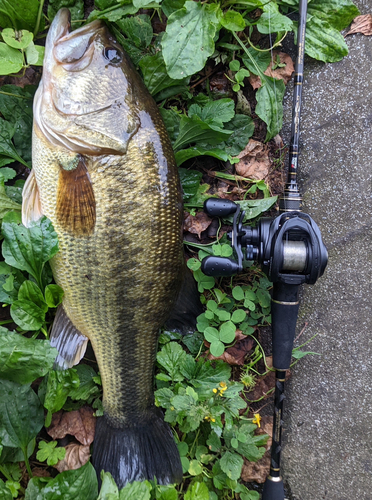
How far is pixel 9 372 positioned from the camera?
147cm

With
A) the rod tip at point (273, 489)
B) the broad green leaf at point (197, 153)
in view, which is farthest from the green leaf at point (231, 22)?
the rod tip at point (273, 489)

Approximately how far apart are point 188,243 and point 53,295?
2.13 ft

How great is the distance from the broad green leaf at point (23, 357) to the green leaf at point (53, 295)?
0.53 ft

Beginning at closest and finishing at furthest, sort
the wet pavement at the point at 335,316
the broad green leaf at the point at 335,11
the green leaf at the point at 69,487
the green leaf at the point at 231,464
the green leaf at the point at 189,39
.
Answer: the green leaf at the point at 69,487
the green leaf at the point at 189,39
the green leaf at the point at 231,464
the broad green leaf at the point at 335,11
the wet pavement at the point at 335,316

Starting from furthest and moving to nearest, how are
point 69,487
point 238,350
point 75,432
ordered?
point 238,350
point 75,432
point 69,487

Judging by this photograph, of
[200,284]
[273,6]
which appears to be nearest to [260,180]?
[200,284]

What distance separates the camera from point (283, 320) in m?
1.56

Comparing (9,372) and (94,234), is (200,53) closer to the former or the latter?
(94,234)

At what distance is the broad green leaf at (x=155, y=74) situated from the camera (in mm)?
1560

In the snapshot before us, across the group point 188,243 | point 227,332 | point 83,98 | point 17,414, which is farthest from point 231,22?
point 17,414

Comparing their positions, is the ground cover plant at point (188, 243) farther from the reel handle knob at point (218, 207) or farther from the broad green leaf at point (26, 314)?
the reel handle knob at point (218, 207)

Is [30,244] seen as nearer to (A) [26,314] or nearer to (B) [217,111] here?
(A) [26,314]

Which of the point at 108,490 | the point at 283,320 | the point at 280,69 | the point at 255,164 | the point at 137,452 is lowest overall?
the point at 137,452

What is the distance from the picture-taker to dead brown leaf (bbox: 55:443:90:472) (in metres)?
1.64
